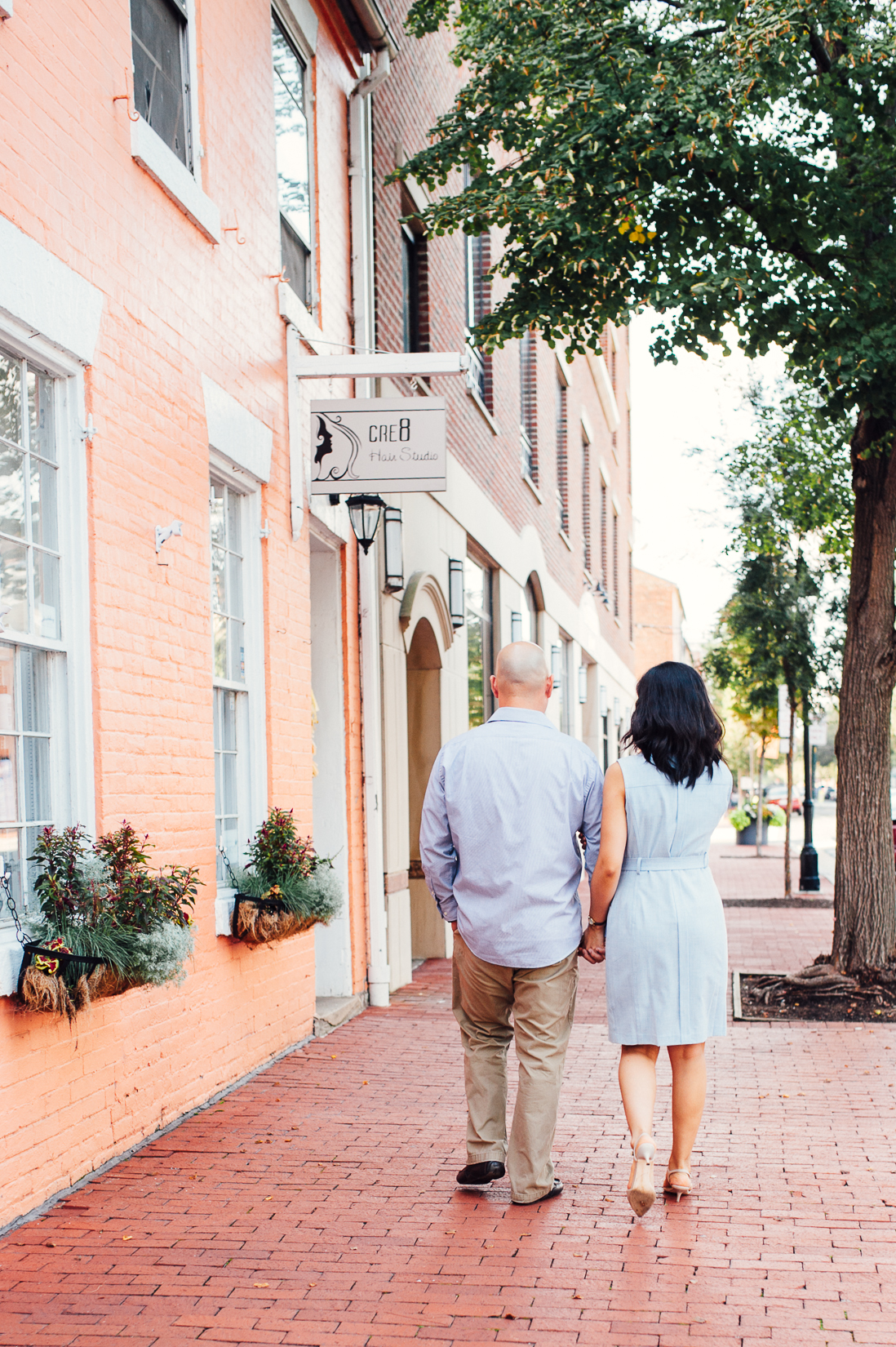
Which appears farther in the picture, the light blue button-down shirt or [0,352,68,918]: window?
[0,352,68,918]: window

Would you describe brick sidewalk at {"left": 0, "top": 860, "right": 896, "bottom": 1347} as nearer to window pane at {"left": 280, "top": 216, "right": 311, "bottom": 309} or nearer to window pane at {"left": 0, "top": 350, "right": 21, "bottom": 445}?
window pane at {"left": 0, "top": 350, "right": 21, "bottom": 445}

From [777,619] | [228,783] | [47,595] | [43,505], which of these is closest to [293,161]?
[228,783]

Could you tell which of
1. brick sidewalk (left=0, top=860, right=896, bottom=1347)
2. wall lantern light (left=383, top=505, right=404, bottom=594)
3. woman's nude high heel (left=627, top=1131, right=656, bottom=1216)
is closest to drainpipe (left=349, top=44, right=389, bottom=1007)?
wall lantern light (left=383, top=505, right=404, bottom=594)

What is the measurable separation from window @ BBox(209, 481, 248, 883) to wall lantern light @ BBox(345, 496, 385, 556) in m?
1.45

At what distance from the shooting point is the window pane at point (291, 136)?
844 centimetres

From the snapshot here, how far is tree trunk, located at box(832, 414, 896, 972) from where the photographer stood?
968 centimetres

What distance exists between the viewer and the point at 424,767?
12.2 metres

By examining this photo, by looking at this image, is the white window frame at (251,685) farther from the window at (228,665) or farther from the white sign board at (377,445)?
the white sign board at (377,445)

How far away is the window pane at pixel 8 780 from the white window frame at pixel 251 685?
8.03 ft

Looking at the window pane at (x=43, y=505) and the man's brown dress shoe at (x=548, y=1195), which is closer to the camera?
the man's brown dress shoe at (x=548, y=1195)

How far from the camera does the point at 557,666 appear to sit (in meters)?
18.9

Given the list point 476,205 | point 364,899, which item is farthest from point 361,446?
point 364,899

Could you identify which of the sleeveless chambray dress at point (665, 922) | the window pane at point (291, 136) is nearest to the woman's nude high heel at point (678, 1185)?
the sleeveless chambray dress at point (665, 922)

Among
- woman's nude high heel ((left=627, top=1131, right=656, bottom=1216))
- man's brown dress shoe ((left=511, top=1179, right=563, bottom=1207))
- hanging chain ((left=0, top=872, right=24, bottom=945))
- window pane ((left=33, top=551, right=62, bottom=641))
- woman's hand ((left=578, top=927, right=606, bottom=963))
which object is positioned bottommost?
man's brown dress shoe ((left=511, top=1179, right=563, bottom=1207))
